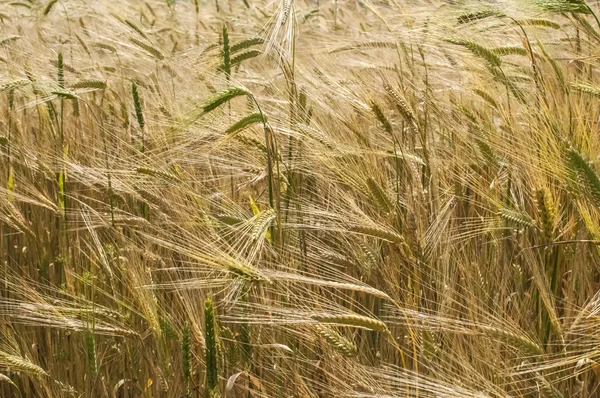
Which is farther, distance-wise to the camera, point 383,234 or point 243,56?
point 243,56

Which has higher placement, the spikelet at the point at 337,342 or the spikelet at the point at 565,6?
the spikelet at the point at 565,6

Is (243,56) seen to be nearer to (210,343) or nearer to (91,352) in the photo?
(91,352)

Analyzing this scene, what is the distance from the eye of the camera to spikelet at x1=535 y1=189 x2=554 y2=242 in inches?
58.0

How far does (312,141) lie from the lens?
1712 millimetres

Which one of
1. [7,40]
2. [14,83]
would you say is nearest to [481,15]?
[14,83]

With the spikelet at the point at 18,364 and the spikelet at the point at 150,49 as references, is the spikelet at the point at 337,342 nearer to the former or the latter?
the spikelet at the point at 18,364

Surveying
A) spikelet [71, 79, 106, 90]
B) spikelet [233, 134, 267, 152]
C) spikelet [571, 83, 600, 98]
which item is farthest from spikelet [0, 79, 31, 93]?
spikelet [571, 83, 600, 98]

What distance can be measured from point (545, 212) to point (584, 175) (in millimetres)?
135

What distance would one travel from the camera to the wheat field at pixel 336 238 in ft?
4.54

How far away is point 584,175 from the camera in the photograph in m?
1.37

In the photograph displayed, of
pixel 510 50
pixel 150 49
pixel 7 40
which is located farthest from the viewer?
pixel 7 40

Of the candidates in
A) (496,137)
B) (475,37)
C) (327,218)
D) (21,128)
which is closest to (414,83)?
(475,37)

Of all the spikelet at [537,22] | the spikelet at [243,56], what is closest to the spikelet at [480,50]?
the spikelet at [537,22]

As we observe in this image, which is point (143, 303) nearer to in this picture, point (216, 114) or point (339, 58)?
point (216, 114)
